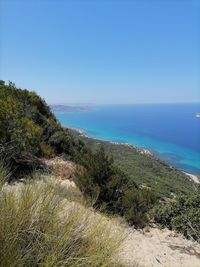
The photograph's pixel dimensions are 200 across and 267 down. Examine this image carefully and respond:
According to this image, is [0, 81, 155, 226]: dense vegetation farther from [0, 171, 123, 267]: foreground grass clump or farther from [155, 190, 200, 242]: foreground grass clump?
[0, 171, 123, 267]: foreground grass clump

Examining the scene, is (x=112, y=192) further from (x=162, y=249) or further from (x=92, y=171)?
(x=162, y=249)

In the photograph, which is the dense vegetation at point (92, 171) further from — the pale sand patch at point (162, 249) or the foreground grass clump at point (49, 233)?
the foreground grass clump at point (49, 233)

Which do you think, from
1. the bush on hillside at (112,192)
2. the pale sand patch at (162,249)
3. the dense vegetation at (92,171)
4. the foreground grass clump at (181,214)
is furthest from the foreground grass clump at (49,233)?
the foreground grass clump at (181,214)

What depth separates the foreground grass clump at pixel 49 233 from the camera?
2229 millimetres

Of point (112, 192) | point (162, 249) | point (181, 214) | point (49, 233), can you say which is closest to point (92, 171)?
point (112, 192)

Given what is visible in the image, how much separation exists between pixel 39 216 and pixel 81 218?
1.19ft

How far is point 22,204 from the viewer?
2574 millimetres

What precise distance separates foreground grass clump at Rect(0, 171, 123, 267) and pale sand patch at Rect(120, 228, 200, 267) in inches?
75.9

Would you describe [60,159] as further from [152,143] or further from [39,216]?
[152,143]

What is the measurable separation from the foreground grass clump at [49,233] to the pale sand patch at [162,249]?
1.93m

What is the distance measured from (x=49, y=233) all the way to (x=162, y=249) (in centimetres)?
393

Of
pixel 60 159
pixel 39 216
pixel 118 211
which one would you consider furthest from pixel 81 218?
pixel 60 159

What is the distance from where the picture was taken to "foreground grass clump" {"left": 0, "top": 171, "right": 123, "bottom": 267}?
87.7 inches

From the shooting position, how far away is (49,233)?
100.0 inches
